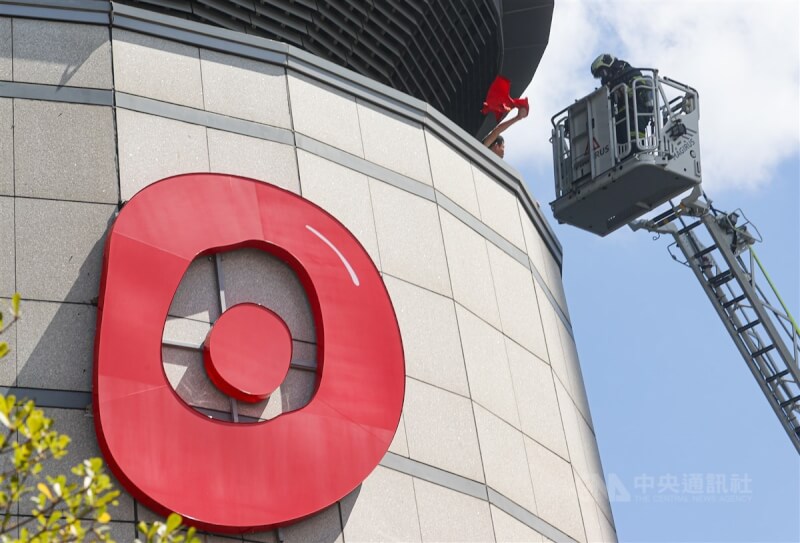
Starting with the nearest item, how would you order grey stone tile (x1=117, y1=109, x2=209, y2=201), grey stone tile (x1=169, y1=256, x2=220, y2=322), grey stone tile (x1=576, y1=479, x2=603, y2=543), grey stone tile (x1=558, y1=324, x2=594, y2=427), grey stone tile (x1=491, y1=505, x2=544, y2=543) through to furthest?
1. grey stone tile (x1=169, y1=256, x2=220, y2=322)
2. grey stone tile (x1=117, y1=109, x2=209, y2=201)
3. grey stone tile (x1=491, y1=505, x2=544, y2=543)
4. grey stone tile (x1=576, y1=479, x2=603, y2=543)
5. grey stone tile (x1=558, y1=324, x2=594, y2=427)

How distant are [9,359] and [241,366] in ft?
8.68

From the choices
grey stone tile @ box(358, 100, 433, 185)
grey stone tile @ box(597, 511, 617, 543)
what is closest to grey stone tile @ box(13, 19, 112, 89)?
grey stone tile @ box(358, 100, 433, 185)

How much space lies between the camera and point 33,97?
17.4m

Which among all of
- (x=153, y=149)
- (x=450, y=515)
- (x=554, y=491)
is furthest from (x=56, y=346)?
(x=554, y=491)

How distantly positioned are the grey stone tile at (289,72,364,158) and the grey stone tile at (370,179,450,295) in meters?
0.75

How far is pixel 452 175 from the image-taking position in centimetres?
2177

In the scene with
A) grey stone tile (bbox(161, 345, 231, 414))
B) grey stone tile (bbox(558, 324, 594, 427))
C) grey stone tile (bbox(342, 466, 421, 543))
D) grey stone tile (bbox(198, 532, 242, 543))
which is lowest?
grey stone tile (bbox(198, 532, 242, 543))

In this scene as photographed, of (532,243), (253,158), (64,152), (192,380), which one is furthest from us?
(532,243)

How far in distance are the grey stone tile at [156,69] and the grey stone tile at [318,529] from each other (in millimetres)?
5751

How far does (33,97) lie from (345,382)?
17.2 feet

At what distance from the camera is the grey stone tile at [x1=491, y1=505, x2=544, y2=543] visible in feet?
60.4

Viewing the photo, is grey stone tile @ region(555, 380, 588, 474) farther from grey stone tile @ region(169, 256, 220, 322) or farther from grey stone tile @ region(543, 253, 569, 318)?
grey stone tile @ region(169, 256, 220, 322)

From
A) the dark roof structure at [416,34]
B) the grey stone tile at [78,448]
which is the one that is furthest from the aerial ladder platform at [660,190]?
the grey stone tile at [78,448]

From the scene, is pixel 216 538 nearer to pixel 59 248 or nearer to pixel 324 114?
pixel 59 248
